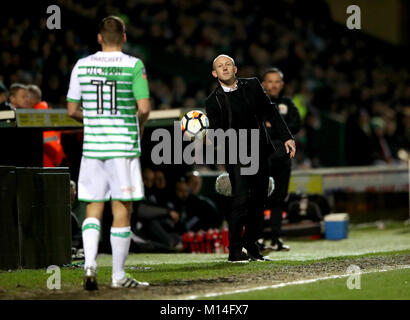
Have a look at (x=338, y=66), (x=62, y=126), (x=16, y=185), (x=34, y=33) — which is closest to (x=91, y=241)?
(x=16, y=185)

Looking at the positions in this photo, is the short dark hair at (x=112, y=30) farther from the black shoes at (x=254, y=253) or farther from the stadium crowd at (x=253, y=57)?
the stadium crowd at (x=253, y=57)

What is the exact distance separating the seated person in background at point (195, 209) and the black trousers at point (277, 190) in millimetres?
2032

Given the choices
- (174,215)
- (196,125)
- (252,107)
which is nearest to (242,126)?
(252,107)

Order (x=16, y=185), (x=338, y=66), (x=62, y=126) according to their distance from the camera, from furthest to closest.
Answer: (x=338, y=66) < (x=62, y=126) < (x=16, y=185)

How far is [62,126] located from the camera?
996 cm

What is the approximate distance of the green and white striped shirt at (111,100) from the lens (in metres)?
6.46

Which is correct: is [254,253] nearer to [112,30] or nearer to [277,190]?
[277,190]

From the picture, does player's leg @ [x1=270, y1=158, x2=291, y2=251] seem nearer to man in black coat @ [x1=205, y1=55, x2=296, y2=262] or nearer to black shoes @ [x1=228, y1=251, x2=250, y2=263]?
man in black coat @ [x1=205, y1=55, x2=296, y2=262]

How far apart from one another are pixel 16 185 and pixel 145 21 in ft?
41.7

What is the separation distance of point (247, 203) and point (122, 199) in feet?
8.42

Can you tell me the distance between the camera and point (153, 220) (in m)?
12.0

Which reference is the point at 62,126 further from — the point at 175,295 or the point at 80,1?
the point at 80,1

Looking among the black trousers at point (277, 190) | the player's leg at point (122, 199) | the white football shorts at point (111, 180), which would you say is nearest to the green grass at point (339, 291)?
the player's leg at point (122, 199)

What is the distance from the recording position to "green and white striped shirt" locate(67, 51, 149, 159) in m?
6.46
